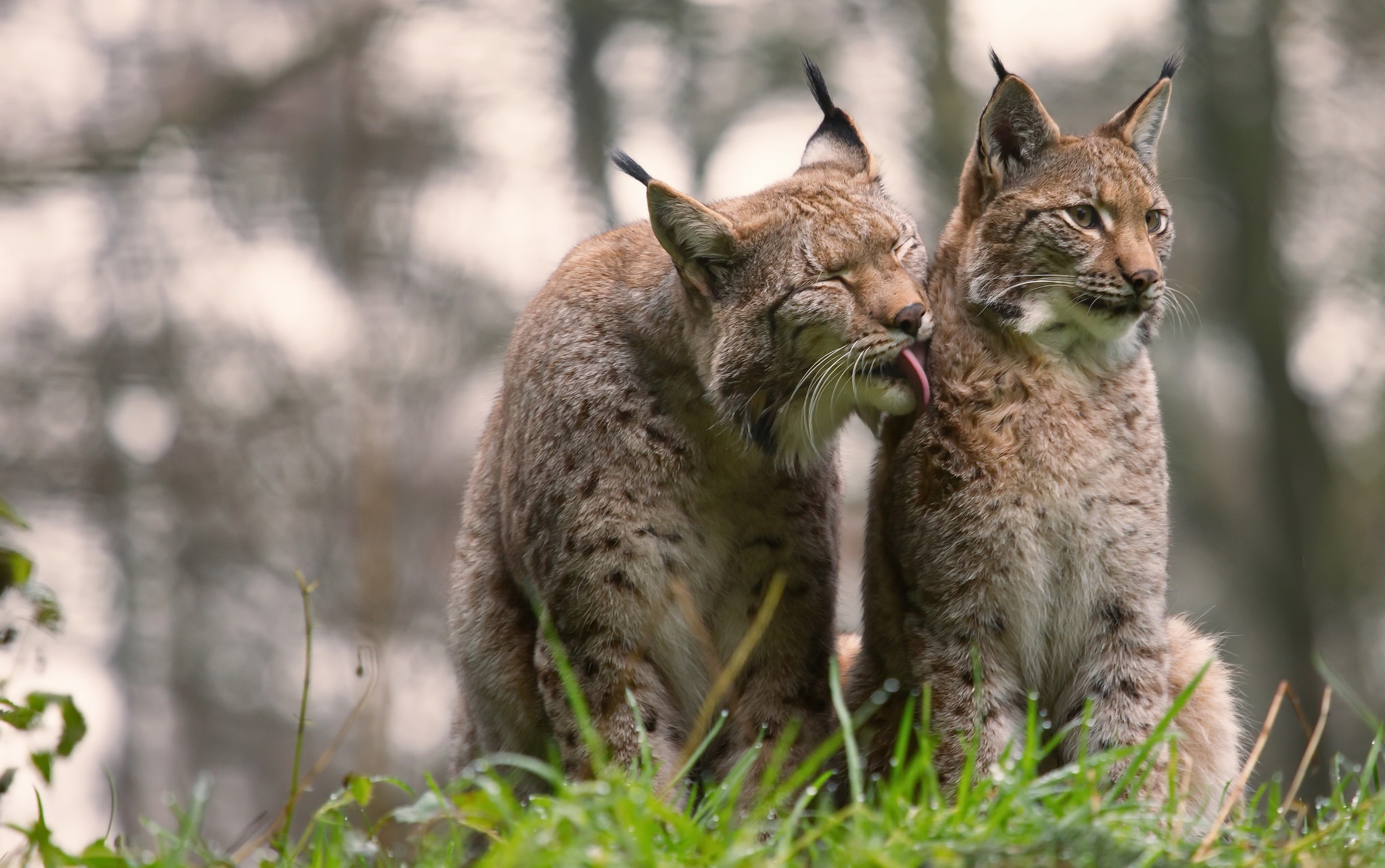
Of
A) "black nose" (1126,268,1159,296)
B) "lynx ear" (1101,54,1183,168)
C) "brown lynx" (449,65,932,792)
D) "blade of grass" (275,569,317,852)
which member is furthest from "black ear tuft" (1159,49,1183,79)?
"blade of grass" (275,569,317,852)

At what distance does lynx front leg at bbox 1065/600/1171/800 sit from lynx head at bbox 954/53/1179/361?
91 cm

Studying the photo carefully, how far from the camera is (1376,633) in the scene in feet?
33.6

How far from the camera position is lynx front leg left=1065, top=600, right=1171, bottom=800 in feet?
13.2

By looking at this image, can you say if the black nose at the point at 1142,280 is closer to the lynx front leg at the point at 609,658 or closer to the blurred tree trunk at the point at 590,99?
the lynx front leg at the point at 609,658

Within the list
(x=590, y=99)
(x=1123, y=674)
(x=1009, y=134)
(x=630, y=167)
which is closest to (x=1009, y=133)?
(x=1009, y=134)

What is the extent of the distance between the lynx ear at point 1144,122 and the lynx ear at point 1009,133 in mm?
284

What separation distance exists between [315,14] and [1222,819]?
10.2 metres

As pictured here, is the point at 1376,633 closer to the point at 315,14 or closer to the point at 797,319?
the point at 797,319

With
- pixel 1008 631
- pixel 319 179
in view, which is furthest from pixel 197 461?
pixel 1008 631

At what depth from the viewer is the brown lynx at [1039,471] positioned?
4.01 metres

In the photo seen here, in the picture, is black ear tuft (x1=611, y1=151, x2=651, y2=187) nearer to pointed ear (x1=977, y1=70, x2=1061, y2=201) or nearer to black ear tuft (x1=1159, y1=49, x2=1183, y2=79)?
pointed ear (x1=977, y1=70, x2=1061, y2=201)

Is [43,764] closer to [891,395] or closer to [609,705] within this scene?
[609,705]

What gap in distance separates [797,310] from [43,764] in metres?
2.59

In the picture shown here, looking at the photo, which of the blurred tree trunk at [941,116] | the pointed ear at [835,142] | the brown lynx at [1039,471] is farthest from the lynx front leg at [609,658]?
the blurred tree trunk at [941,116]
